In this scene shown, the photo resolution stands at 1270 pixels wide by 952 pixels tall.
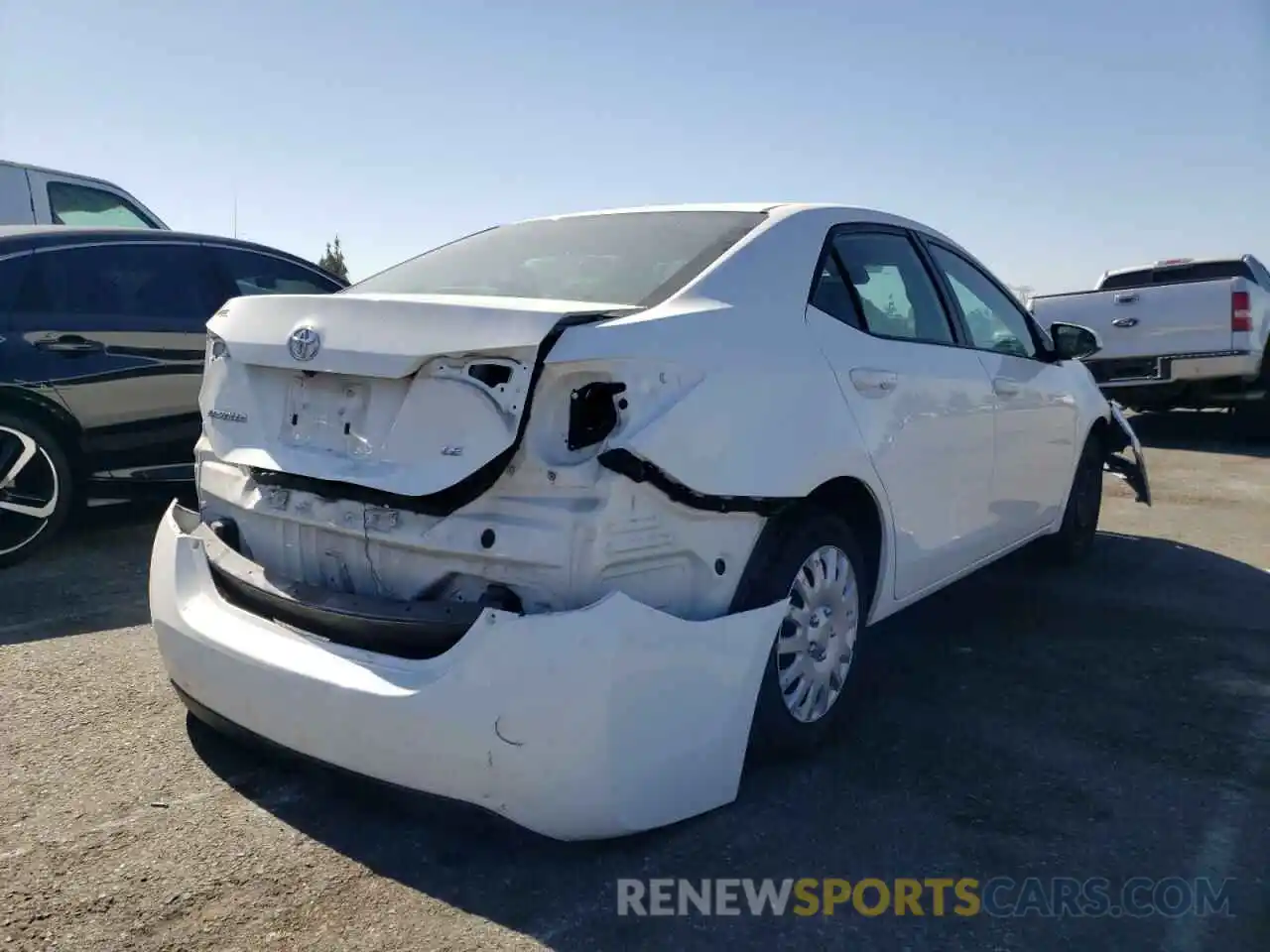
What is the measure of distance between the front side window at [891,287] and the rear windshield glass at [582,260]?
396mm

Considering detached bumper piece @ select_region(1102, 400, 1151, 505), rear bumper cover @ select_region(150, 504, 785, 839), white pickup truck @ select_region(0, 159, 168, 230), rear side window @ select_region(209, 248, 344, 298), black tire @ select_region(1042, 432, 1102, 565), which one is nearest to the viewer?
rear bumper cover @ select_region(150, 504, 785, 839)

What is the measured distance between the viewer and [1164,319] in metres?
10.4

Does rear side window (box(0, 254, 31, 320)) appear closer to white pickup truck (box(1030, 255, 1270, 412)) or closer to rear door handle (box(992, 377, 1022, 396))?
rear door handle (box(992, 377, 1022, 396))

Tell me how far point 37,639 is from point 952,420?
3474mm

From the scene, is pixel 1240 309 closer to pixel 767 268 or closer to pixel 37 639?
pixel 767 268

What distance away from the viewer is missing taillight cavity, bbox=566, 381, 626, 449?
2418 millimetres

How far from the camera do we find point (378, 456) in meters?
2.57

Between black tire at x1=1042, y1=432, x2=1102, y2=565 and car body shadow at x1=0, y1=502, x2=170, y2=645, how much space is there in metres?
4.27

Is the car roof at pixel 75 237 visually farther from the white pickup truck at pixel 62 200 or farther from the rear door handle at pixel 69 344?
the white pickup truck at pixel 62 200

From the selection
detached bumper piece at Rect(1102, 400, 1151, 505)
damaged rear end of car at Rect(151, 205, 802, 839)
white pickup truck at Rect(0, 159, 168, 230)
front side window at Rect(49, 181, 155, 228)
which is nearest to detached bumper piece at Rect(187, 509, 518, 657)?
damaged rear end of car at Rect(151, 205, 802, 839)

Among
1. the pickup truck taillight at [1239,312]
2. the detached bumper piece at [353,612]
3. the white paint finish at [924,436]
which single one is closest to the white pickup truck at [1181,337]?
the pickup truck taillight at [1239,312]

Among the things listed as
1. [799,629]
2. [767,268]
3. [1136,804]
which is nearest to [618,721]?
[799,629]

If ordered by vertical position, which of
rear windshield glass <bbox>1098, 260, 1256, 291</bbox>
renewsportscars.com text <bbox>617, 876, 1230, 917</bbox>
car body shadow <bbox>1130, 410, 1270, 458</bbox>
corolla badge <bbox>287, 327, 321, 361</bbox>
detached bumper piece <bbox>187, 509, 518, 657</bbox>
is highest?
rear windshield glass <bbox>1098, 260, 1256, 291</bbox>

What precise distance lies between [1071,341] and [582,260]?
2.73 m
